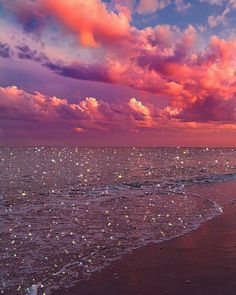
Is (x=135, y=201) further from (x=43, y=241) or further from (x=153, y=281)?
(x=153, y=281)

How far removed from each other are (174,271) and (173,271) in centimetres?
3

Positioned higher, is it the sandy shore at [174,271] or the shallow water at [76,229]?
the sandy shore at [174,271]

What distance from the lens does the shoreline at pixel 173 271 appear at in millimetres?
8891

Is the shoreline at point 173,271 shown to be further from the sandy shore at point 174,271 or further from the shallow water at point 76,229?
the shallow water at point 76,229

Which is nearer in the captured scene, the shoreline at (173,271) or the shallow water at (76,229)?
the shoreline at (173,271)

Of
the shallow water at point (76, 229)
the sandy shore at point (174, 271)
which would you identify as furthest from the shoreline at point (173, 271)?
the shallow water at point (76, 229)

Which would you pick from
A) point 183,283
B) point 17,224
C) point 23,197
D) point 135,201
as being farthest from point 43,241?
point 23,197

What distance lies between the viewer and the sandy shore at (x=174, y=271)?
8.88 meters

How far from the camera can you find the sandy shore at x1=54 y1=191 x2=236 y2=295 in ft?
29.1

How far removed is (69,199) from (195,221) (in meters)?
10.4

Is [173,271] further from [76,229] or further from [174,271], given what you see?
[76,229]

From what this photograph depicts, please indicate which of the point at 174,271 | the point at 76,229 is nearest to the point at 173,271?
the point at 174,271

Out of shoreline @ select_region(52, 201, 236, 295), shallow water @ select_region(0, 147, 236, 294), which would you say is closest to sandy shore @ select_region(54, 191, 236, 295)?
shoreline @ select_region(52, 201, 236, 295)

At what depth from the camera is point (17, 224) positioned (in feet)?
53.0
